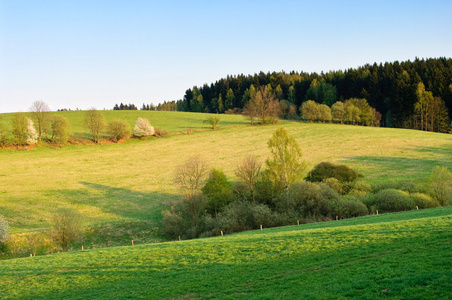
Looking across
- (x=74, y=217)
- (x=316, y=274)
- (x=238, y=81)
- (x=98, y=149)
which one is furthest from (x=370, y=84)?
(x=316, y=274)

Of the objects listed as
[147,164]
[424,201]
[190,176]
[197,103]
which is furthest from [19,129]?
[197,103]

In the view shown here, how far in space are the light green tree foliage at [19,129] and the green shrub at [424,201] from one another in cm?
8085

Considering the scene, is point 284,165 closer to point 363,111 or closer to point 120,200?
point 120,200

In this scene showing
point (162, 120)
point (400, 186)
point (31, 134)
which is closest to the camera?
point (400, 186)

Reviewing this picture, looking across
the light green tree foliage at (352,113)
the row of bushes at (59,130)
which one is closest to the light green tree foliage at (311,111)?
the light green tree foliage at (352,113)

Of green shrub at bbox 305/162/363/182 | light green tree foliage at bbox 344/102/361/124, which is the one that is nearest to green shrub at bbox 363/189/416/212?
green shrub at bbox 305/162/363/182

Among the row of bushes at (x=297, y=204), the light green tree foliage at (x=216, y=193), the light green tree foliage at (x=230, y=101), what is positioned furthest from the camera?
the light green tree foliage at (x=230, y=101)

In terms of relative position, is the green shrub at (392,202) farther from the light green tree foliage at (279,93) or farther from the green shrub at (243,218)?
the light green tree foliage at (279,93)

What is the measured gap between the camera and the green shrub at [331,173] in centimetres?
5103

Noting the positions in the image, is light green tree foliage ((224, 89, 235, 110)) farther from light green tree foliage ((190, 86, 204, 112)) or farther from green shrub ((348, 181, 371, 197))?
green shrub ((348, 181, 371, 197))

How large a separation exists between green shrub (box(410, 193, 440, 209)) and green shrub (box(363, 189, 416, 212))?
2.39ft

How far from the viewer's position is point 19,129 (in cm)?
7819

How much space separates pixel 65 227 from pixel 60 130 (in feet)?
175

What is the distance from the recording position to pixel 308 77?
15775 centimetres
